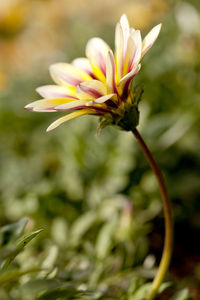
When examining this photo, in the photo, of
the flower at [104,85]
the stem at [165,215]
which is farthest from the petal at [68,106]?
the stem at [165,215]

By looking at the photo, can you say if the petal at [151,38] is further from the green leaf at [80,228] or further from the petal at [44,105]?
the green leaf at [80,228]

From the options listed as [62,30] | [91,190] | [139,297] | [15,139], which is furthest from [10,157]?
[62,30]

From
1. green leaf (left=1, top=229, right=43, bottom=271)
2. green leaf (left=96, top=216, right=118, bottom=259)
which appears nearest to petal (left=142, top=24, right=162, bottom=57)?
green leaf (left=1, top=229, right=43, bottom=271)

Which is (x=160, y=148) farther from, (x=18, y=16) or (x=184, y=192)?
(x=18, y=16)

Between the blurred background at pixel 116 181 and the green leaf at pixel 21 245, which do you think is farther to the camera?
the blurred background at pixel 116 181

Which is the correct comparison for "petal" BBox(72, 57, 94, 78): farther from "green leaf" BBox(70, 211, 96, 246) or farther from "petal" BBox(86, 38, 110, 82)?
"green leaf" BBox(70, 211, 96, 246)

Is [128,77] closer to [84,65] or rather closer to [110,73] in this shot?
[110,73]

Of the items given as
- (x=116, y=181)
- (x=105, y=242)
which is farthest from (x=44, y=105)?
(x=116, y=181)
